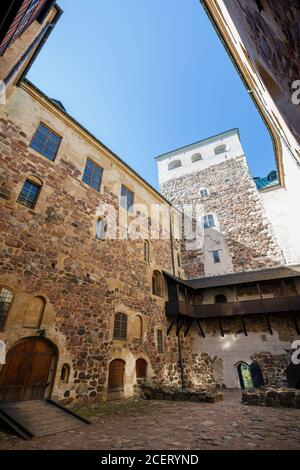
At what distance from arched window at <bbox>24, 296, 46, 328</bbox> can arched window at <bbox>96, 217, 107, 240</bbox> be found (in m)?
3.75

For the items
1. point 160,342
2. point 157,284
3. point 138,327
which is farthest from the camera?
point 157,284

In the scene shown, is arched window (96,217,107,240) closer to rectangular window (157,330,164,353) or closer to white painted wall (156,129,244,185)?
rectangular window (157,330,164,353)

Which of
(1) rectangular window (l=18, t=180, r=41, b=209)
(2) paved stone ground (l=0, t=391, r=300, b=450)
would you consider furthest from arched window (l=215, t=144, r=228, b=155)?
(2) paved stone ground (l=0, t=391, r=300, b=450)

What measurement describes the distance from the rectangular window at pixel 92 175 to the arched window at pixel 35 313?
5.82 m

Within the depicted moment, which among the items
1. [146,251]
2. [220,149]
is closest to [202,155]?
[220,149]

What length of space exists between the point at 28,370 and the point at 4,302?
2.13 metres

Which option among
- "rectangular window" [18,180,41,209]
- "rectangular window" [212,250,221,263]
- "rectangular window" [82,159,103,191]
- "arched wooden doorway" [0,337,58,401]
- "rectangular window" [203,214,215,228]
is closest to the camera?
"arched wooden doorway" [0,337,58,401]

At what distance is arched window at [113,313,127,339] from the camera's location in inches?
370

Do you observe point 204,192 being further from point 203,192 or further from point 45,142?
point 45,142

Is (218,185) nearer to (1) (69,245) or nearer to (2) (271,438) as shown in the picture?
(1) (69,245)

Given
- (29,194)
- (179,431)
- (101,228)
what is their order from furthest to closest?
(101,228) → (29,194) → (179,431)

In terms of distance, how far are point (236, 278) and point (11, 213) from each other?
12555 millimetres

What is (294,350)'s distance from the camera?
37.1 feet

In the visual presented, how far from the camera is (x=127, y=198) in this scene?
12.9m
